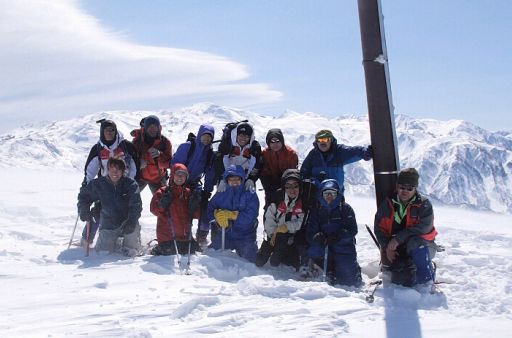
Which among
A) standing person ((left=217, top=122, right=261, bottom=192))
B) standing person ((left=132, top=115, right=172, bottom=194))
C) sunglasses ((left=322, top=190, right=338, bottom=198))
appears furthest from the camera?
standing person ((left=132, top=115, right=172, bottom=194))

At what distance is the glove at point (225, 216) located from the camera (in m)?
7.20

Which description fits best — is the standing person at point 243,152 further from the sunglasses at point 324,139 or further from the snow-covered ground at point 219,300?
the snow-covered ground at point 219,300

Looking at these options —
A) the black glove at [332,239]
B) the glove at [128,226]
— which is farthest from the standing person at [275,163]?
the glove at [128,226]

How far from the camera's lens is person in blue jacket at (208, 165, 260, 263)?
7.24 metres

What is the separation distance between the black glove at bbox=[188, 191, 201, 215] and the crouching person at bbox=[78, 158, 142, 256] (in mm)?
790

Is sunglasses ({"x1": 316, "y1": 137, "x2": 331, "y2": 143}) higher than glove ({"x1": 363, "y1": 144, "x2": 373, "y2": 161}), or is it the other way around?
sunglasses ({"x1": 316, "y1": 137, "x2": 331, "y2": 143})

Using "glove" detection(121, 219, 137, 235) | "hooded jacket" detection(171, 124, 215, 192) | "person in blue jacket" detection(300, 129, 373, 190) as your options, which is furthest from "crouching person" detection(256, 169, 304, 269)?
"glove" detection(121, 219, 137, 235)

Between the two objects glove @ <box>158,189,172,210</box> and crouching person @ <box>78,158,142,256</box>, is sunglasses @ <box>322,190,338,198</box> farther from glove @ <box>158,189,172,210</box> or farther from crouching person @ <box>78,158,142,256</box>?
crouching person @ <box>78,158,142,256</box>

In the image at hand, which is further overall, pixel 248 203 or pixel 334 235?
pixel 248 203

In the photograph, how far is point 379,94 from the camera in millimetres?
6441

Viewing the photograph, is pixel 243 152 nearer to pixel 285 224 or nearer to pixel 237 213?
pixel 237 213

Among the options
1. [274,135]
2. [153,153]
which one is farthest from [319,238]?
[153,153]

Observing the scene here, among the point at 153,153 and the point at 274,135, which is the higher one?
the point at 274,135

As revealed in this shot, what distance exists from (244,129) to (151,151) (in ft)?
5.75
